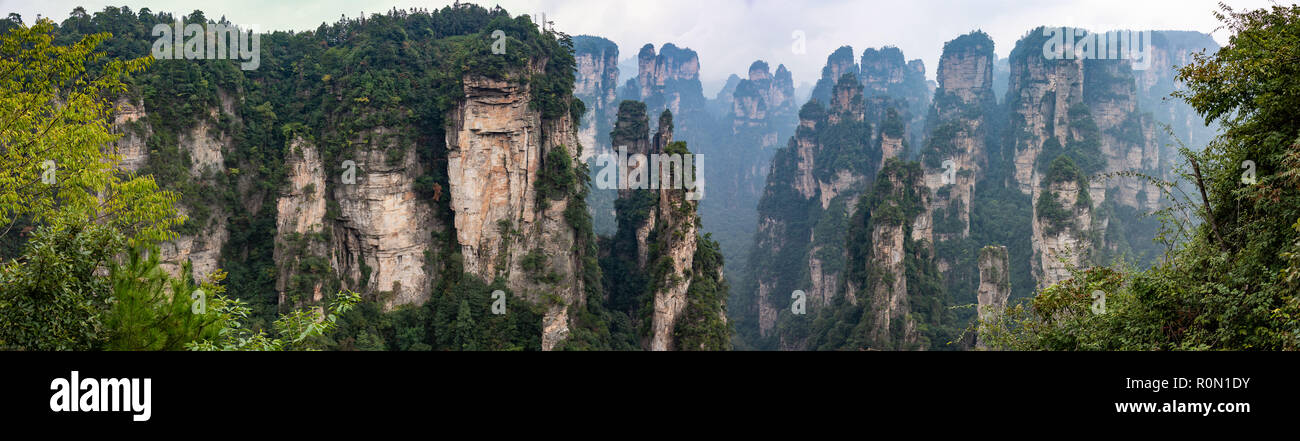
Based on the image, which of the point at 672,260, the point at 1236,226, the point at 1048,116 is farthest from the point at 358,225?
the point at 1048,116

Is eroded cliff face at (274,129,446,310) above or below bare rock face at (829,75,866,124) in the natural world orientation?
below

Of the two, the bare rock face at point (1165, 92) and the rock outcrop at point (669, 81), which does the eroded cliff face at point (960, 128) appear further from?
the rock outcrop at point (669, 81)

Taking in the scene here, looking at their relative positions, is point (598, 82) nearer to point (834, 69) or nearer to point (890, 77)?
point (834, 69)

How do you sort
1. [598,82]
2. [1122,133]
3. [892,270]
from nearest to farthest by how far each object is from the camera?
[892,270] < [1122,133] < [598,82]

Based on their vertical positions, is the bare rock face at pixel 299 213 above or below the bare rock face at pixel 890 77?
below

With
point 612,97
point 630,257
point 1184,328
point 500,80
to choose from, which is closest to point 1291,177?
point 1184,328

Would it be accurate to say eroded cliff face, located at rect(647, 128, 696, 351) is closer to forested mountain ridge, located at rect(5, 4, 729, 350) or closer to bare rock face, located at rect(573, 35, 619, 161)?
forested mountain ridge, located at rect(5, 4, 729, 350)

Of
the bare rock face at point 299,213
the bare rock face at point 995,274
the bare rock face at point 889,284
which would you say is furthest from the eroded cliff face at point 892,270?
the bare rock face at point 299,213

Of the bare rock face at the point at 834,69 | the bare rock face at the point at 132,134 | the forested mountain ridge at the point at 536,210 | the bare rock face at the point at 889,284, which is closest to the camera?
the forested mountain ridge at the point at 536,210

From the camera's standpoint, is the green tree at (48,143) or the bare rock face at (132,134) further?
the bare rock face at (132,134)

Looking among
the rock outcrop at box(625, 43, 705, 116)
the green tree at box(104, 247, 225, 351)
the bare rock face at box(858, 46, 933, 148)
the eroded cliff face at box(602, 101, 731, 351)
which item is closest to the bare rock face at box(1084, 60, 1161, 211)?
the bare rock face at box(858, 46, 933, 148)
